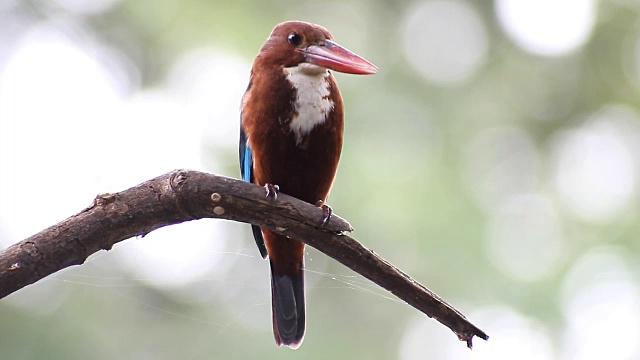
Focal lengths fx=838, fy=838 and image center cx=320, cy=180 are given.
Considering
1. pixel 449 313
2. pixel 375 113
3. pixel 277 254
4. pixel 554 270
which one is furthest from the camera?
pixel 375 113

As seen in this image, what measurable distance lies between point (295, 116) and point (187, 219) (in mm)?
530

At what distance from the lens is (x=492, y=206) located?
5086mm

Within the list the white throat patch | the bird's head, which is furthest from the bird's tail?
the bird's head

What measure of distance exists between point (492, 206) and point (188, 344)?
2.00m

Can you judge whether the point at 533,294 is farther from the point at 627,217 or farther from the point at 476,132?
the point at 476,132

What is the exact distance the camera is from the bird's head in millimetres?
2691

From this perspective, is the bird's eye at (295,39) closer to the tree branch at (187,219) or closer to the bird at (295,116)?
the bird at (295,116)

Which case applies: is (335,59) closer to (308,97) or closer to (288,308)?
(308,97)

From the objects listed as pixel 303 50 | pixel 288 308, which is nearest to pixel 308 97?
pixel 303 50

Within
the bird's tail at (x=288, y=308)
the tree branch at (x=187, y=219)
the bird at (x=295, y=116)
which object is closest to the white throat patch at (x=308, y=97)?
the bird at (x=295, y=116)

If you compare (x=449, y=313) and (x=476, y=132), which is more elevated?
(x=476, y=132)

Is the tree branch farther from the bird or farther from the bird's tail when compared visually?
the bird's tail

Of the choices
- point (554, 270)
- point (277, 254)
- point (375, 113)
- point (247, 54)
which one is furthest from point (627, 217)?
point (277, 254)

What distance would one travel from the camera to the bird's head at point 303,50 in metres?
2.69
